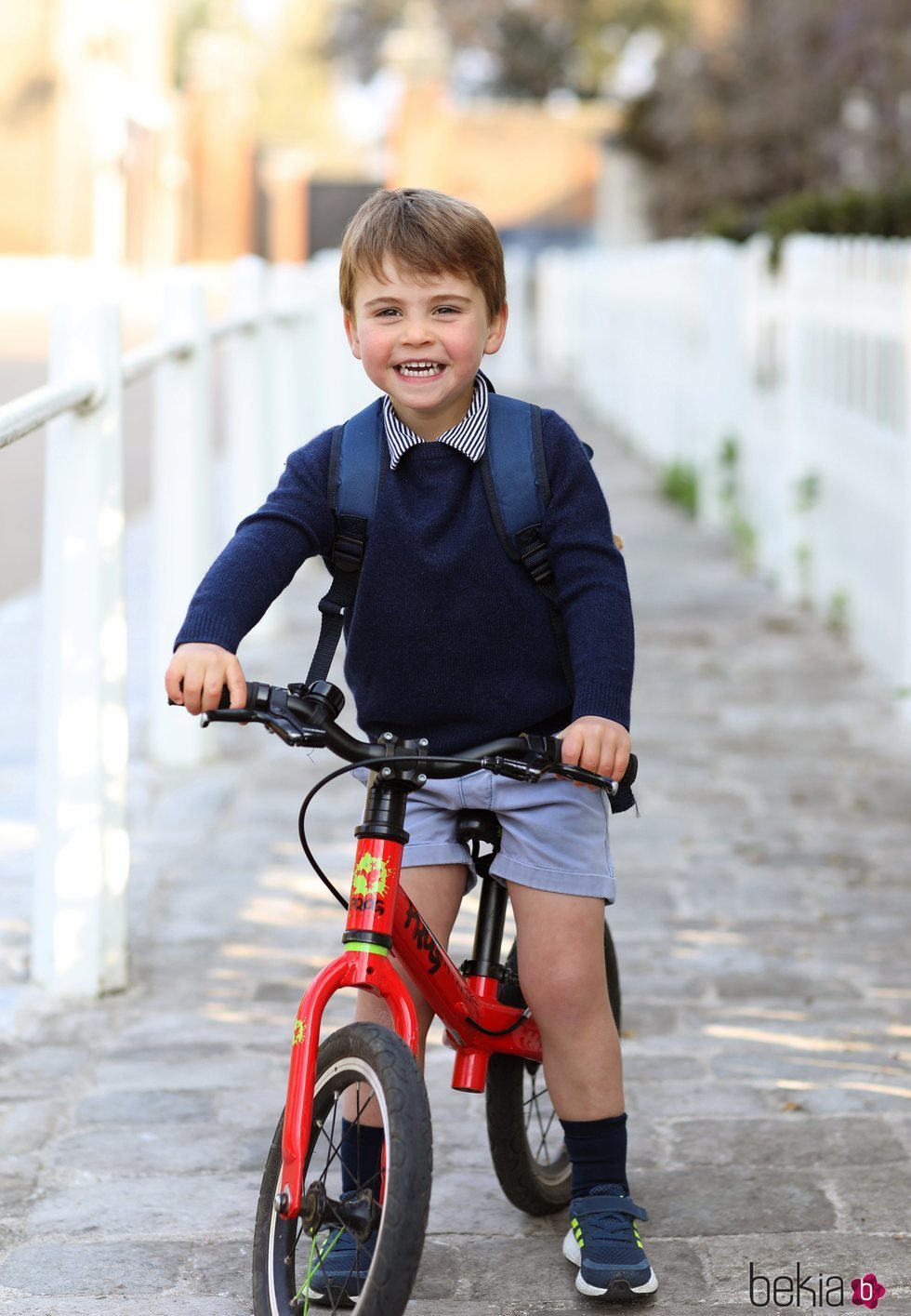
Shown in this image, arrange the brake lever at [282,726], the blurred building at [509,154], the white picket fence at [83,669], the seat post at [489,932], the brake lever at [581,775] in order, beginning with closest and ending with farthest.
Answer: the brake lever at [282,726] → the brake lever at [581,775] → the seat post at [489,932] → the white picket fence at [83,669] → the blurred building at [509,154]

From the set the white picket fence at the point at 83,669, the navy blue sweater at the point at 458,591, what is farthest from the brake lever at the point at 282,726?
the white picket fence at the point at 83,669

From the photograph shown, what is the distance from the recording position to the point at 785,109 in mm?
28344

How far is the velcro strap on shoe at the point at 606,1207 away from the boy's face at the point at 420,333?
1233 mm

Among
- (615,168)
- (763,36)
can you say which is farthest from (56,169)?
(615,168)

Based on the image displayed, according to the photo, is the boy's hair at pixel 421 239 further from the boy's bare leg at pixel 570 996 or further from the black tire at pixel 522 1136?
the black tire at pixel 522 1136

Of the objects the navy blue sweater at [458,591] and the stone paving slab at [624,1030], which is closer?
the navy blue sweater at [458,591]

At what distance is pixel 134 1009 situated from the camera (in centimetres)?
417

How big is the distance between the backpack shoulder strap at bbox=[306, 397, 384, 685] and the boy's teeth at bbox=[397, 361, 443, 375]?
9cm

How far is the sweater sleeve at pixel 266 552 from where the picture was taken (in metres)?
2.60

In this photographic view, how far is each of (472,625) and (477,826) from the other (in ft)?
0.99

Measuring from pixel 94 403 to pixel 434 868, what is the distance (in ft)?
5.61

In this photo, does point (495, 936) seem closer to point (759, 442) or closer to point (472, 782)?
point (472, 782)

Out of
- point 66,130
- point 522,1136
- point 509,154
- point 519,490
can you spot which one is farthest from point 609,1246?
point 509,154

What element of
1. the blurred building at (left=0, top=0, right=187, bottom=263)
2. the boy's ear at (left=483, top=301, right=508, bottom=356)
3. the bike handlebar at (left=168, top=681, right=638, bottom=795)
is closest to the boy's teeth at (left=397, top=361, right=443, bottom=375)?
the boy's ear at (left=483, top=301, right=508, bottom=356)
